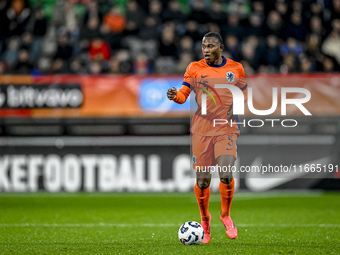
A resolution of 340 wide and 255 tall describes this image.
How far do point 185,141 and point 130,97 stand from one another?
1.28m

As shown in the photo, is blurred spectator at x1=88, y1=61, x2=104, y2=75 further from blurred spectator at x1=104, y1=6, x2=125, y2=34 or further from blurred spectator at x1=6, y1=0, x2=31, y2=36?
blurred spectator at x1=6, y1=0, x2=31, y2=36

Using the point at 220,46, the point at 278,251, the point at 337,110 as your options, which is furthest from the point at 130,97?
the point at 278,251

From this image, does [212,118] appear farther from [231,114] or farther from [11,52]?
[11,52]

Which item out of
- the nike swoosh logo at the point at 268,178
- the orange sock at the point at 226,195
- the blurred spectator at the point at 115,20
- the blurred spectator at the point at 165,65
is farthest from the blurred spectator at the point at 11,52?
the orange sock at the point at 226,195

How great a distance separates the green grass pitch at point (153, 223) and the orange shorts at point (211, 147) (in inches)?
30.9

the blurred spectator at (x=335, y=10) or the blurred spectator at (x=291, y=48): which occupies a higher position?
the blurred spectator at (x=335, y=10)

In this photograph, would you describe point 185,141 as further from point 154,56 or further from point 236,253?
point 236,253

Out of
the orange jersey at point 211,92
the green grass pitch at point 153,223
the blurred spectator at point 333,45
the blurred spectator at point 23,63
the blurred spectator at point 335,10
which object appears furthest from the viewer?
the blurred spectator at point 335,10

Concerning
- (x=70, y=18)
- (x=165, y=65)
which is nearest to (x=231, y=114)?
(x=165, y=65)

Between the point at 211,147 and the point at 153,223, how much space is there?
6.91 ft

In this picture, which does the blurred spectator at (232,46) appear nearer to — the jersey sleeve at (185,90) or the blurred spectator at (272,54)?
the blurred spectator at (272,54)

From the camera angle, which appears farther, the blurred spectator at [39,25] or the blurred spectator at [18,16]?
the blurred spectator at [18,16]

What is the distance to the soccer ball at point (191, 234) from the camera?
229 inches

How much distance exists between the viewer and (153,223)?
25.9ft
